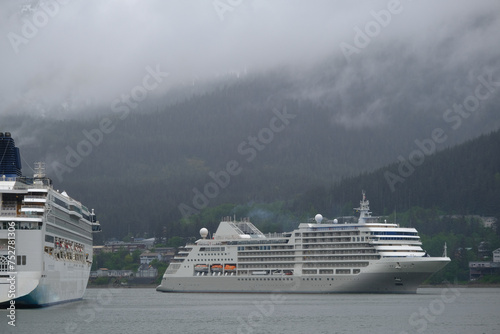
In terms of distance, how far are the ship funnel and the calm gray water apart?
38.2ft

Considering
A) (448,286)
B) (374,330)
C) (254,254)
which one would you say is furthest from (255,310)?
(448,286)

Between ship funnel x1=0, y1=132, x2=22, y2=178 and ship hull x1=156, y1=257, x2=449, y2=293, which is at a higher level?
ship funnel x1=0, y1=132, x2=22, y2=178

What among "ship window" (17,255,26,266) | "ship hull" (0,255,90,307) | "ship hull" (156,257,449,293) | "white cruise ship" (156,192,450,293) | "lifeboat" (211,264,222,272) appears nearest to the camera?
"ship hull" (0,255,90,307)

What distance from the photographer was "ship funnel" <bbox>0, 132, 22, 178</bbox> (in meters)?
80.1

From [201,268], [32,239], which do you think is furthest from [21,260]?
[201,268]

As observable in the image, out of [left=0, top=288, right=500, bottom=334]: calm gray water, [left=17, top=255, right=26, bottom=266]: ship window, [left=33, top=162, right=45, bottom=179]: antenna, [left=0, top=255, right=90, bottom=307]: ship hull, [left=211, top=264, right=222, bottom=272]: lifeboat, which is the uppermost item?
[left=33, top=162, right=45, bottom=179]: antenna

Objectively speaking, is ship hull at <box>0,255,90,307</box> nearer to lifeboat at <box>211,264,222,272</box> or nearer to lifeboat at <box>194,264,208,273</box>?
lifeboat at <box>211,264,222,272</box>

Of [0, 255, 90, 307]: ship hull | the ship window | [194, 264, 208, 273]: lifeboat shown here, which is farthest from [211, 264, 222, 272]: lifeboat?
the ship window

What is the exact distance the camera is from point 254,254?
437 ft

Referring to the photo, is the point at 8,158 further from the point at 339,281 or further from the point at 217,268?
the point at 217,268

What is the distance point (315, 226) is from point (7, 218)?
62604mm

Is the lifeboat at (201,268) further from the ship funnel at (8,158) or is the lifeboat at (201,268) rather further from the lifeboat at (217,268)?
the ship funnel at (8,158)

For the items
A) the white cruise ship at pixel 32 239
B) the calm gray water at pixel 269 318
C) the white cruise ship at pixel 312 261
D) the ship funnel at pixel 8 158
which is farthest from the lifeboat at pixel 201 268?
the ship funnel at pixel 8 158

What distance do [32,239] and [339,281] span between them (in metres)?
57.1
